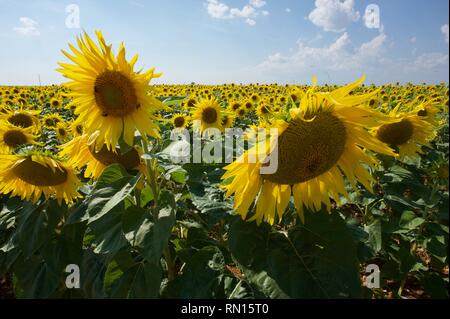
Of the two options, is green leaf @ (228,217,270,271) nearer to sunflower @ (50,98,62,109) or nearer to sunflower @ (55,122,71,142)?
sunflower @ (55,122,71,142)

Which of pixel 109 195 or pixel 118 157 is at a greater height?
pixel 118 157

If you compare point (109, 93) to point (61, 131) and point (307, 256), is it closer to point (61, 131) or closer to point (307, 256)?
point (307, 256)

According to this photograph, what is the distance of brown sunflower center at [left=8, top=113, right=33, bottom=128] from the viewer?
5.09 m

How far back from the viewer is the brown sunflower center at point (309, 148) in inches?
57.9

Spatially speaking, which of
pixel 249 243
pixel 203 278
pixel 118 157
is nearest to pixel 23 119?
pixel 118 157

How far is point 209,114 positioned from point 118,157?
13.3 feet

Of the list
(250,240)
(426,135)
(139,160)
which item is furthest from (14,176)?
(426,135)

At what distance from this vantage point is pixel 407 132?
11.2 ft

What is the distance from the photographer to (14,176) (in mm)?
2480

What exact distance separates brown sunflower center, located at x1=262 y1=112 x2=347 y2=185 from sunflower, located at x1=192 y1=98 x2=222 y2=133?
465cm

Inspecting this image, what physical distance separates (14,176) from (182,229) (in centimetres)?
127

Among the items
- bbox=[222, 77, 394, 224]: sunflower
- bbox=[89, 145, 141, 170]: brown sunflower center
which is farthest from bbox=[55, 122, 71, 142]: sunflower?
bbox=[222, 77, 394, 224]: sunflower

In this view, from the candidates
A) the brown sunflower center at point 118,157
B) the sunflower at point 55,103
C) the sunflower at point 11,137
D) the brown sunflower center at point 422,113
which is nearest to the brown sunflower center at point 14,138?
the sunflower at point 11,137
